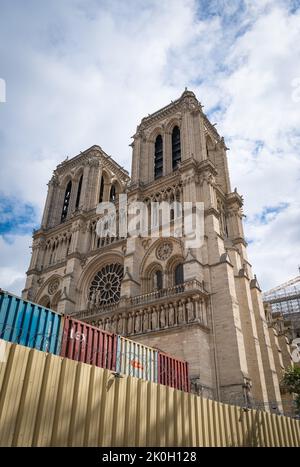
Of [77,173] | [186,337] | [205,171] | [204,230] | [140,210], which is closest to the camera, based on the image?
[186,337]

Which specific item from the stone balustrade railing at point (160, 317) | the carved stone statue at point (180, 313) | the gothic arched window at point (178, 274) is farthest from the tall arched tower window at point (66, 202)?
the carved stone statue at point (180, 313)

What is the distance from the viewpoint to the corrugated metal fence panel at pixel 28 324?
1083cm

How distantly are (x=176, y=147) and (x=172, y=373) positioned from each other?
24.4 metres

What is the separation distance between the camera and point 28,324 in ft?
36.9

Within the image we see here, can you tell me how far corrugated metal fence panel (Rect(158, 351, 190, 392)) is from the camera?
595 inches

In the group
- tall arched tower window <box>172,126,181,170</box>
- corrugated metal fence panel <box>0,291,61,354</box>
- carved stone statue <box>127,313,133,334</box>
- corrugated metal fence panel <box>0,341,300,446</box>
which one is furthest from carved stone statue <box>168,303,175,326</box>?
tall arched tower window <box>172,126,181,170</box>

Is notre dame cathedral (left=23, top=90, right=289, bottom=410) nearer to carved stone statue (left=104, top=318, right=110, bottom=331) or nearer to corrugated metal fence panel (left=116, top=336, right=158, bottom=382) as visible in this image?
carved stone statue (left=104, top=318, right=110, bottom=331)

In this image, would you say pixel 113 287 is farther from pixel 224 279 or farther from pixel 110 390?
pixel 110 390

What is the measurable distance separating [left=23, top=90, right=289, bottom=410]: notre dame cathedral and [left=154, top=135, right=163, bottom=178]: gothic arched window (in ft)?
0.41

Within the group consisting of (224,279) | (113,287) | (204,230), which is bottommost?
(224,279)

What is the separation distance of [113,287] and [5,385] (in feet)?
77.4
